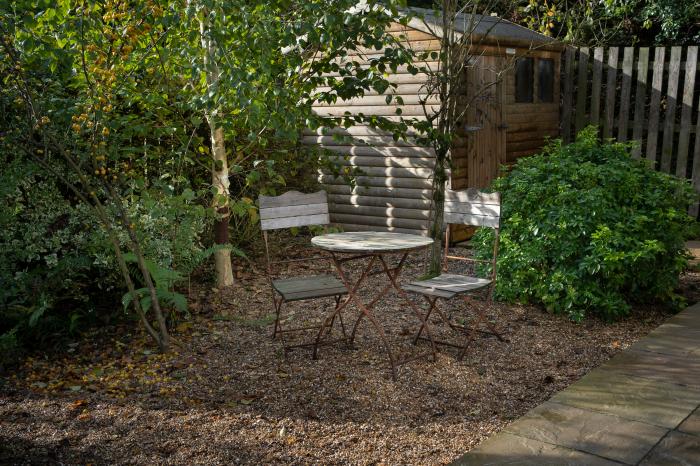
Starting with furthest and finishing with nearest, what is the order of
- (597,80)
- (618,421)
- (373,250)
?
1. (597,80)
2. (373,250)
3. (618,421)

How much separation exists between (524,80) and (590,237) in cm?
449

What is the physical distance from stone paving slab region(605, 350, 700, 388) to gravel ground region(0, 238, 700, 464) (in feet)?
0.66

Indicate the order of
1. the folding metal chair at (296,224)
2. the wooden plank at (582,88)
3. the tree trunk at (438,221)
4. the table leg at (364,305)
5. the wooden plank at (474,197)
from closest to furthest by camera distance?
the table leg at (364,305) < the folding metal chair at (296,224) < the wooden plank at (474,197) < the tree trunk at (438,221) < the wooden plank at (582,88)

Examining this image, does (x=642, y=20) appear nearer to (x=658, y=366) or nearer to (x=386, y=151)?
(x=386, y=151)

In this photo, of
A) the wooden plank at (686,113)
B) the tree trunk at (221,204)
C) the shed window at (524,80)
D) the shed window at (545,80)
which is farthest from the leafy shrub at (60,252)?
the wooden plank at (686,113)

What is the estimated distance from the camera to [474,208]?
5383 mm

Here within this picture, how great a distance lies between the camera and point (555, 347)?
5238mm

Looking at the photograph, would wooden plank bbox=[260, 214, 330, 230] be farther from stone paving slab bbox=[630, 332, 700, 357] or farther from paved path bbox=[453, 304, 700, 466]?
stone paving slab bbox=[630, 332, 700, 357]

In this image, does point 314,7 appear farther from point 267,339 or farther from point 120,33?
point 267,339

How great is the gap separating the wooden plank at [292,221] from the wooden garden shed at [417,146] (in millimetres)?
2909

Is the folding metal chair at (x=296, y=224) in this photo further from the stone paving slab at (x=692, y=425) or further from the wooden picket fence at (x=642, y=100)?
the wooden picket fence at (x=642, y=100)

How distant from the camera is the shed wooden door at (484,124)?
8.58 meters

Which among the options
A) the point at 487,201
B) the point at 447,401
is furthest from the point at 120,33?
the point at 447,401

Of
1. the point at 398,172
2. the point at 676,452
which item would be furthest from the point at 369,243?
the point at 398,172
